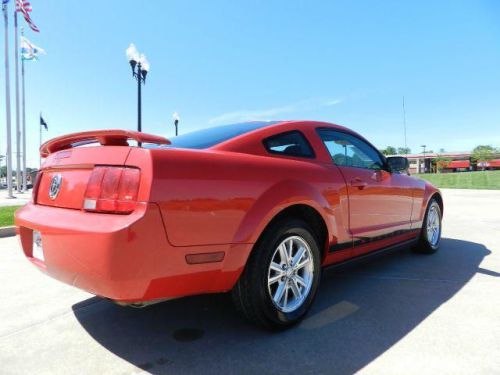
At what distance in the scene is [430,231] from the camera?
502cm

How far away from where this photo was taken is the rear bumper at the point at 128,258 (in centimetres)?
189

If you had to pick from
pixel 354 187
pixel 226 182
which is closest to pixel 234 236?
pixel 226 182

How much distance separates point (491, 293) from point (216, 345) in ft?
8.18

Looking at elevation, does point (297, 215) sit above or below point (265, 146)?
below

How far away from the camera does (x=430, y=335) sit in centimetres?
253

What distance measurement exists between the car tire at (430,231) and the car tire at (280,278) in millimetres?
2547

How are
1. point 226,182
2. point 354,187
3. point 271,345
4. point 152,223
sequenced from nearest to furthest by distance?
point 152,223 → point 226,182 → point 271,345 → point 354,187

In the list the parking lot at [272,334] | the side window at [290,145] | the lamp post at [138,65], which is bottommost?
the parking lot at [272,334]

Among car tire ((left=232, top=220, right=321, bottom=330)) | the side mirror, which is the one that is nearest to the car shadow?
car tire ((left=232, top=220, right=321, bottom=330))


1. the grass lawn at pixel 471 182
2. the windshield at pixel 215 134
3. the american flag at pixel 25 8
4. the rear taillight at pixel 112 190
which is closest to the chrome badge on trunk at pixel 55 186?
the rear taillight at pixel 112 190

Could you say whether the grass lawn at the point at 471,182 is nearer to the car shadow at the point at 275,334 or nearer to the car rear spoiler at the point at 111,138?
the car shadow at the point at 275,334

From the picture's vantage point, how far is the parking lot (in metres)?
2.18

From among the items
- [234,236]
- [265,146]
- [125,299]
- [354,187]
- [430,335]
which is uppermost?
[265,146]

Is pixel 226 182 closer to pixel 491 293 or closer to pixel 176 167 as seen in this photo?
pixel 176 167
